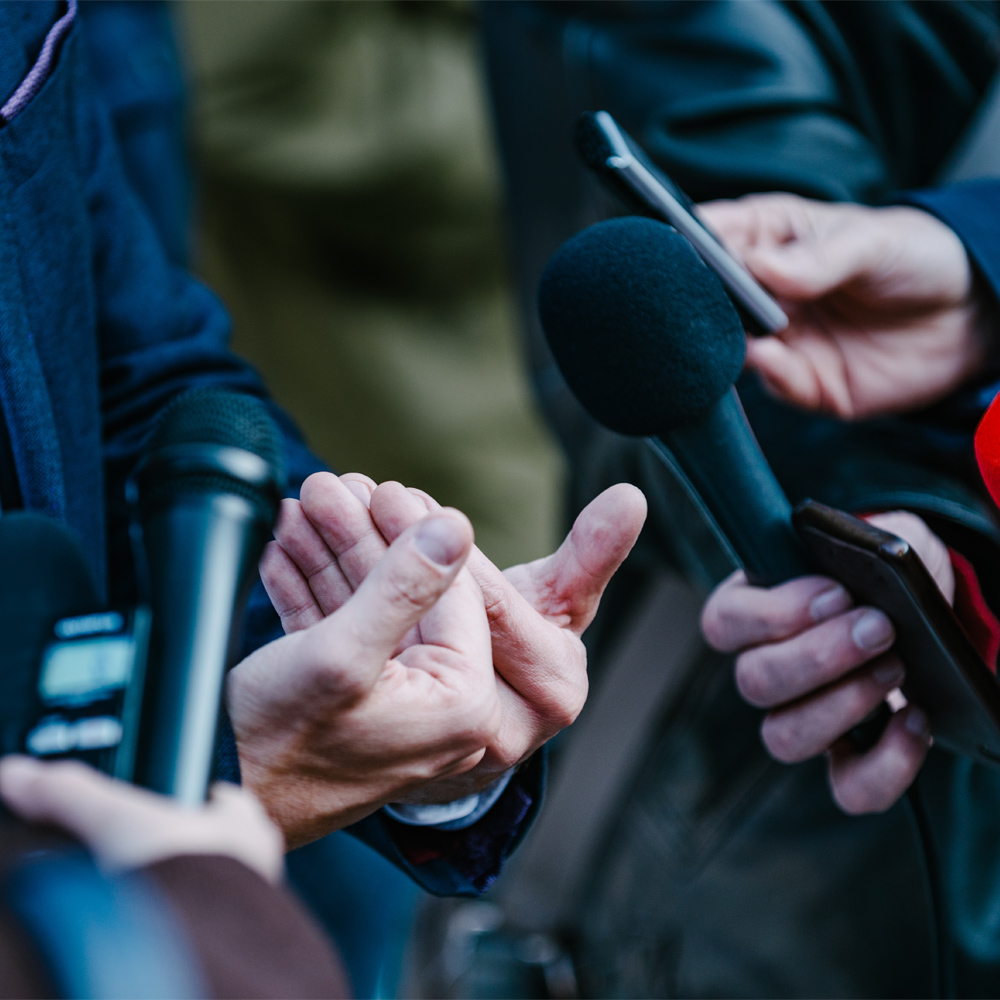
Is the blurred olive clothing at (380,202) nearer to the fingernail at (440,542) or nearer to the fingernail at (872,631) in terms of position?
the fingernail at (872,631)

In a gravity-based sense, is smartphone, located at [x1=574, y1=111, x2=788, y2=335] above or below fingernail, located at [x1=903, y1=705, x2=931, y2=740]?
above

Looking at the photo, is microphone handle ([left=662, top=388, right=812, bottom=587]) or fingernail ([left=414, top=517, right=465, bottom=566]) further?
microphone handle ([left=662, top=388, right=812, bottom=587])

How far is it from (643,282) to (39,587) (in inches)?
10.1

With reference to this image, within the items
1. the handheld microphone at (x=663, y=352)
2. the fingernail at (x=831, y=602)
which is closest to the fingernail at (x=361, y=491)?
the handheld microphone at (x=663, y=352)

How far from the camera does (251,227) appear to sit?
1.07m

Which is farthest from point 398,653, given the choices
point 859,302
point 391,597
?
point 859,302

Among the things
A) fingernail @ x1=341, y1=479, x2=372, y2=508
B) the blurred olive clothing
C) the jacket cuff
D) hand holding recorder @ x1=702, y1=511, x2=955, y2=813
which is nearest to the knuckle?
hand holding recorder @ x1=702, y1=511, x2=955, y2=813

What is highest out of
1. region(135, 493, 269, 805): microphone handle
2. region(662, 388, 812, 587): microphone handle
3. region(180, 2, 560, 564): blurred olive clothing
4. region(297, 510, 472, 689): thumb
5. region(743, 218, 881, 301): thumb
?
region(135, 493, 269, 805): microphone handle

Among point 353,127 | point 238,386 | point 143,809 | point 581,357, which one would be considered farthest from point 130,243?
point 353,127

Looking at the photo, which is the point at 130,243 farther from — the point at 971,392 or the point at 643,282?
the point at 971,392

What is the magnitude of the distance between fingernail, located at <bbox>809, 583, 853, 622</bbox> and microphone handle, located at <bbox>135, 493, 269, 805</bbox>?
0.29 metres

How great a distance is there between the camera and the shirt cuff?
419 millimetres

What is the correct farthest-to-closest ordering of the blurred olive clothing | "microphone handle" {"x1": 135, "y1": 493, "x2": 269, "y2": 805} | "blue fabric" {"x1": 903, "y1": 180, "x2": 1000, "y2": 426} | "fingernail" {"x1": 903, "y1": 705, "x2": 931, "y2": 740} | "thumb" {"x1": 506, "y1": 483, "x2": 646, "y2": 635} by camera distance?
the blurred olive clothing < "blue fabric" {"x1": 903, "y1": 180, "x2": 1000, "y2": 426} < "fingernail" {"x1": 903, "y1": 705, "x2": 931, "y2": 740} < "thumb" {"x1": 506, "y1": 483, "x2": 646, "y2": 635} < "microphone handle" {"x1": 135, "y1": 493, "x2": 269, "y2": 805}

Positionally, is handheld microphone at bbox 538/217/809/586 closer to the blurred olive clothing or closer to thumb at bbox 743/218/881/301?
thumb at bbox 743/218/881/301
